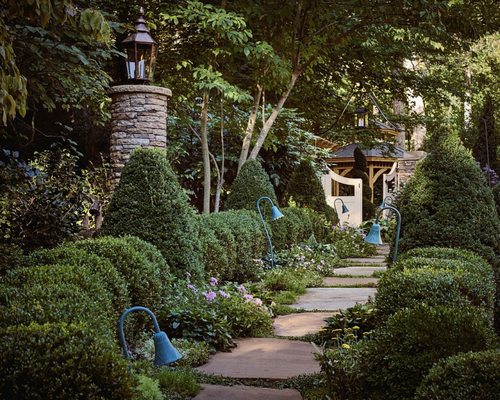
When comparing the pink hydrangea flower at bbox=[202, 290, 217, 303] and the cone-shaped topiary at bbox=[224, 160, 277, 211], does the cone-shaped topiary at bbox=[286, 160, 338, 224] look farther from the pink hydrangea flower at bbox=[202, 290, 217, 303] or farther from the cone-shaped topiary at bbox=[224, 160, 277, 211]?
the pink hydrangea flower at bbox=[202, 290, 217, 303]

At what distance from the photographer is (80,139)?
48.2 ft

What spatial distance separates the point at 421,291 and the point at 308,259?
762 centimetres

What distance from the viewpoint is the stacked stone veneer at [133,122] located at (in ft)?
30.1

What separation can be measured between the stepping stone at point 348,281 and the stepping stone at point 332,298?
525mm

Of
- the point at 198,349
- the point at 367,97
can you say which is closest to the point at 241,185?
the point at 198,349

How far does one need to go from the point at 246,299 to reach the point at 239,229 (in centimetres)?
265

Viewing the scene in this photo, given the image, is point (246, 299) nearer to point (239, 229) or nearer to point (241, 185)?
point (239, 229)

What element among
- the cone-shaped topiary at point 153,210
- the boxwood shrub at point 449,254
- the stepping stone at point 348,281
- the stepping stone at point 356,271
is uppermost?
the cone-shaped topiary at point 153,210

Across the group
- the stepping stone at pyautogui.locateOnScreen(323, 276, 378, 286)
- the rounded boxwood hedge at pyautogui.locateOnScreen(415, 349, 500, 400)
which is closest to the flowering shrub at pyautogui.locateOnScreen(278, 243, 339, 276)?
the stepping stone at pyautogui.locateOnScreen(323, 276, 378, 286)

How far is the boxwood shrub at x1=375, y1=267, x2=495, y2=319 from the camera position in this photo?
14.8ft

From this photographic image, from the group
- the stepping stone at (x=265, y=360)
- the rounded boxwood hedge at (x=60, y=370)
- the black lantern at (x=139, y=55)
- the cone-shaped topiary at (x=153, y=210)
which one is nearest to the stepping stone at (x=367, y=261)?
the black lantern at (x=139, y=55)

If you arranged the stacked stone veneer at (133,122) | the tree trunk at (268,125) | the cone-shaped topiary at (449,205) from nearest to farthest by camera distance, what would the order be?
the cone-shaped topiary at (449,205) < the stacked stone veneer at (133,122) < the tree trunk at (268,125)

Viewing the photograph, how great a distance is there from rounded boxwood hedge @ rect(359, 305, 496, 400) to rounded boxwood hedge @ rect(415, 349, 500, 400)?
506mm

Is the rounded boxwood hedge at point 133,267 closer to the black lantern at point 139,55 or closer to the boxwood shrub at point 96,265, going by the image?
the boxwood shrub at point 96,265
